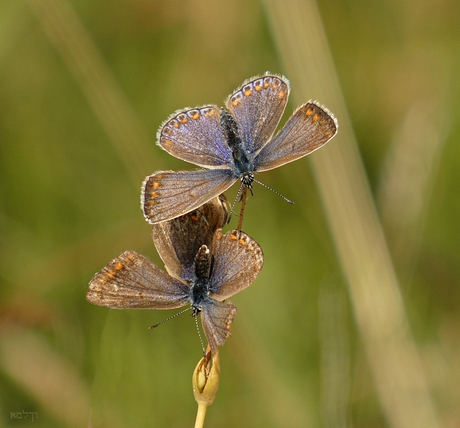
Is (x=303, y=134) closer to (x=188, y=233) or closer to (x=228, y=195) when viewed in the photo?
(x=188, y=233)

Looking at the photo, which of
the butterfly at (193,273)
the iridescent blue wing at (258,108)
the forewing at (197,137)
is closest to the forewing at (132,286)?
the butterfly at (193,273)

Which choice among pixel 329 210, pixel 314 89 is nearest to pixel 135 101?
pixel 314 89

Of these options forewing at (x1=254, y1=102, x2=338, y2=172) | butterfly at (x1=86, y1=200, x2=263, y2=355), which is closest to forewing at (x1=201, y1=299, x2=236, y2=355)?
butterfly at (x1=86, y1=200, x2=263, y2=355)

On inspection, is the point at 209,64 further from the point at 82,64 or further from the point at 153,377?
the point at 153,377

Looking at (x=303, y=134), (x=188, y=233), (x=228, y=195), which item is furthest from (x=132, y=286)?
(x=228, y=195)

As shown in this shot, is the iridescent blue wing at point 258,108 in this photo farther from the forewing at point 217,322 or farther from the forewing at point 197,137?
the forewing at point 217,322

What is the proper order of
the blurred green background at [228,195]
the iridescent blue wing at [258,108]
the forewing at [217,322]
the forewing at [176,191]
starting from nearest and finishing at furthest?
the forewing at [217,322] → the forewing at [176,191] → the iridescent blue wing at [258,108] → the blurred green background at [228,195]
